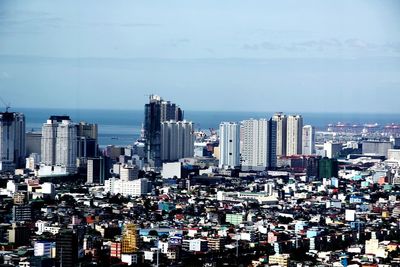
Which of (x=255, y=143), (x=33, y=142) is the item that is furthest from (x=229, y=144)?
(x=33, y=142)

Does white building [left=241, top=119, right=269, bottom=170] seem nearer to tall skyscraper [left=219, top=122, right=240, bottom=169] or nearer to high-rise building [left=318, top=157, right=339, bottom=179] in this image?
tall skyscraper [left=219, top=122, right=240, bottom=169]

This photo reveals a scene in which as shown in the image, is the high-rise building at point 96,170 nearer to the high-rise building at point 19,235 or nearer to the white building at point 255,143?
the white building at point 255,143

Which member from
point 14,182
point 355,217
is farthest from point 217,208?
point 14,182

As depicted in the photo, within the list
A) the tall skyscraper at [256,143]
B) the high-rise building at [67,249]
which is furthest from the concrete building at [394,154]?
the high-rise building at [67,249]

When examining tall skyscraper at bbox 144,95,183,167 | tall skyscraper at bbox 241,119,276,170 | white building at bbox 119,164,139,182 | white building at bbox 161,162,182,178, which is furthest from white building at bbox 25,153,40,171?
Result: tall skyscraper at bbox 241,119,276,170

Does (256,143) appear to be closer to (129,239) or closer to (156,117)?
(156,117)
